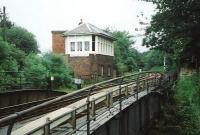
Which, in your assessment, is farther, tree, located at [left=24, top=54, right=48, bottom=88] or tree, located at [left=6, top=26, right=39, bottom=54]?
tree, located at [left=6, top=26, right=39, bottom=54]

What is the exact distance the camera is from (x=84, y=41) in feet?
175

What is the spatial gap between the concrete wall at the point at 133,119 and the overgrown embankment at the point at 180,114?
266 cm

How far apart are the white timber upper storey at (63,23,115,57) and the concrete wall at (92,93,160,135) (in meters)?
30.5

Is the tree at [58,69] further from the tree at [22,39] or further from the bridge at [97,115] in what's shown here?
the tree at [22,39]

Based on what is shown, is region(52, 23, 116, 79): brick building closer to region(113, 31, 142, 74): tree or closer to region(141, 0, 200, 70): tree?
region(141, 0, 200, 70): tree

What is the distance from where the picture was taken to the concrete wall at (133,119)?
12244mm

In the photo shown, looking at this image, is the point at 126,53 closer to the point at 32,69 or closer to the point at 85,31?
the point at 85,31

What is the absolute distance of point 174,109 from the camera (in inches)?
1099

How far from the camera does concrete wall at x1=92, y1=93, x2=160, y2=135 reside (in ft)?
40.2

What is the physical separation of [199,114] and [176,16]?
34.3 ft

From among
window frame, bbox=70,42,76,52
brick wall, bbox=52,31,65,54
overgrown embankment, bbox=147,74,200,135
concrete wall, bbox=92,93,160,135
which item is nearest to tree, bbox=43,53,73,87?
overgrown embankment, bbox=147,74,200,135

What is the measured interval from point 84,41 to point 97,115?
138ft

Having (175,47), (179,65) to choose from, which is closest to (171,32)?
(175,47)

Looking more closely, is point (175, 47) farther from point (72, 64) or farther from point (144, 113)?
point (72, 64)
